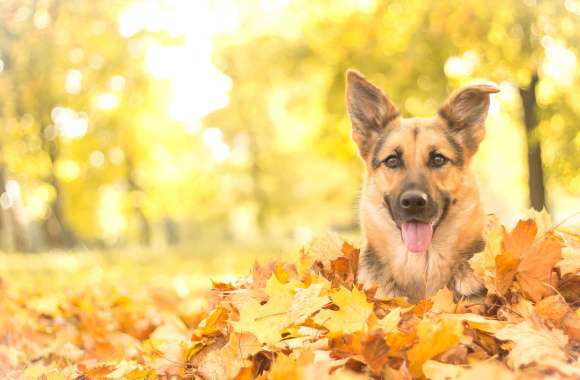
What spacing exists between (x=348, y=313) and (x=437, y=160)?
5.51 feet

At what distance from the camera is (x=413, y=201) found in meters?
3.78

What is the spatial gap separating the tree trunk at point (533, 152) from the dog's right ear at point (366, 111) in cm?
901

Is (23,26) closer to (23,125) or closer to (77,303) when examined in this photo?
(77,303)

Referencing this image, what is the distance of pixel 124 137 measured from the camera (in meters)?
28.1

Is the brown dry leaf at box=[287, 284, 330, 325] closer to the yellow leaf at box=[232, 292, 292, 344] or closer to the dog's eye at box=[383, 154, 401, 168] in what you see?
the yellow leaf at box=[232, 292, 292, 344]

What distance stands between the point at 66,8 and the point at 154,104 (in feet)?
47.6

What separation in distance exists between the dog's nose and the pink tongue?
0.13 m

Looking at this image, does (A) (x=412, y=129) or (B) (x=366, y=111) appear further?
(B) (x=366, y=111)

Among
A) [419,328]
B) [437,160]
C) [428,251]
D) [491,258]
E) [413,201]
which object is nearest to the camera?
[419,328]

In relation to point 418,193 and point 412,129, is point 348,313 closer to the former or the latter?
point 418,193

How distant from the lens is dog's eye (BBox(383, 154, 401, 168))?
164 inches

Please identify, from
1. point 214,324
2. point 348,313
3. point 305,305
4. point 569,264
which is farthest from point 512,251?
point 214,324

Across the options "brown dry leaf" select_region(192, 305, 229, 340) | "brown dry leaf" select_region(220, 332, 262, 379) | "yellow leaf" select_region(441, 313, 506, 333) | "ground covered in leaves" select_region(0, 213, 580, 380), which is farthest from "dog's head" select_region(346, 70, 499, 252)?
"brown dry leaf" select_region(220, 332, 262, 379)

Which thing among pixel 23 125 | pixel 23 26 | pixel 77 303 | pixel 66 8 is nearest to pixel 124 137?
pixel 23 125
